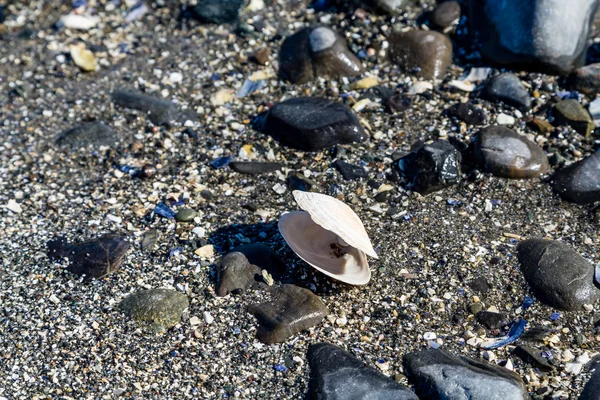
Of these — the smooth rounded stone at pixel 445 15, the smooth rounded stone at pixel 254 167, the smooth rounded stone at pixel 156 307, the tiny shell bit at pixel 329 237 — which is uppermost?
the smooth rounded stone at pixel 445 15

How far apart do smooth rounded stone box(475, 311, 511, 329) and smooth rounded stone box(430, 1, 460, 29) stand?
224 centimetres

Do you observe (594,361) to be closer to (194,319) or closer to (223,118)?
(194,319)

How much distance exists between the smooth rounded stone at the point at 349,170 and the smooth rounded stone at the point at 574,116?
4.04ft

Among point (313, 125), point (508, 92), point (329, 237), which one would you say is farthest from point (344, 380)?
point (508, 92)

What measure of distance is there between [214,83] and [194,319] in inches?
74.2

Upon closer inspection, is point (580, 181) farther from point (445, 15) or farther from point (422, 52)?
point (445, 15)

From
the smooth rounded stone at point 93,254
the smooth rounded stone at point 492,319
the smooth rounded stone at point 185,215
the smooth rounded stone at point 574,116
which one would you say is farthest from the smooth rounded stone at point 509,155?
the smooth rounded stone at point 93,254

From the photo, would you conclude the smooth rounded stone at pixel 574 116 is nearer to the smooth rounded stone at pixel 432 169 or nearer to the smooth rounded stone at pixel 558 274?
the smooth rounded stone at pixel 432 169

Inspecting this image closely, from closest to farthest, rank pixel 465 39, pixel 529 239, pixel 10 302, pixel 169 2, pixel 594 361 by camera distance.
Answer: pixel 594 361 → pixel 10 302 → pixel 529 239 → pixel 465 39 → pixel 169 2

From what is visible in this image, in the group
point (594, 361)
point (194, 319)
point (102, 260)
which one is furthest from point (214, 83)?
point (594, 361)

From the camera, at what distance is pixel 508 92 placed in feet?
14.0

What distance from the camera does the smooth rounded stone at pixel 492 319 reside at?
3201mm

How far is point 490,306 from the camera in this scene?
329 centimetres

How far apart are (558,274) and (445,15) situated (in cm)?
213
